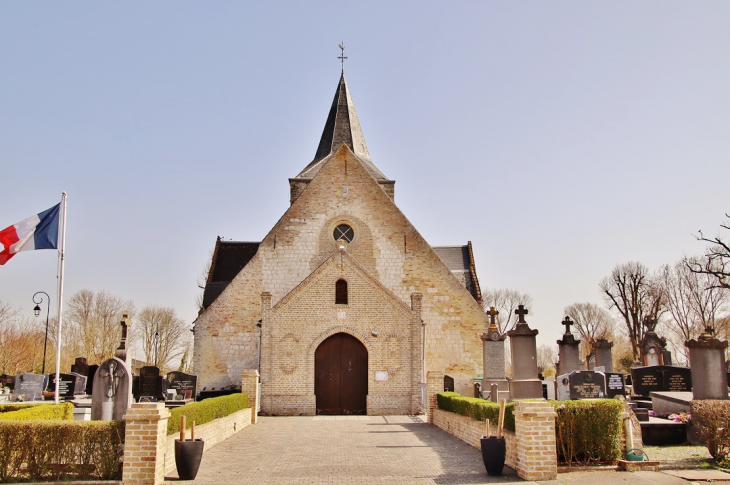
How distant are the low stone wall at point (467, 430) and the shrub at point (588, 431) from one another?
0.82 meters

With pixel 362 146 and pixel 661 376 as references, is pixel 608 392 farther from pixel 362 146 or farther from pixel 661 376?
pixel 362 146

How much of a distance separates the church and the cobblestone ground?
4.10 metres

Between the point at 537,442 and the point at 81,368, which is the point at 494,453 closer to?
the point at 537,442

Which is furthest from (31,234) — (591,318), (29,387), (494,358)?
(591,318)

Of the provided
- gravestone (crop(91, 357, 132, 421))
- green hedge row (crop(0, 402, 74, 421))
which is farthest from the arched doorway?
gravestone (crop(91, 357, 132, 421))

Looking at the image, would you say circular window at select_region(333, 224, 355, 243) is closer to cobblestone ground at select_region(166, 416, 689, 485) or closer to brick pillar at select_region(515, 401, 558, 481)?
cobblestone ground at select_region(166, 416, 689, 485)

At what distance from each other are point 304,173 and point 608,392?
21.6 m

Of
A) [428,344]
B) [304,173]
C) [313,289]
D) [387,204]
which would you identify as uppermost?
[304,173]

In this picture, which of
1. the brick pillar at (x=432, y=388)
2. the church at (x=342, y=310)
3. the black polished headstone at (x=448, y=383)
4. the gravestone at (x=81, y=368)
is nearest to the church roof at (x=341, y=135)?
the church at (x=342, y=310)

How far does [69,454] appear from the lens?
954 centimetres

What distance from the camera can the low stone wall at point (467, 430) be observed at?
1127 centimetres

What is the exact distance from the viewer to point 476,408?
14.1 metres

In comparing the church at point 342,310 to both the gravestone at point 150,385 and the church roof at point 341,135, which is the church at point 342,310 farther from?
the gravestone at point 150,385

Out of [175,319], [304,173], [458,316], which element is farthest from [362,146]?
[175,319]
